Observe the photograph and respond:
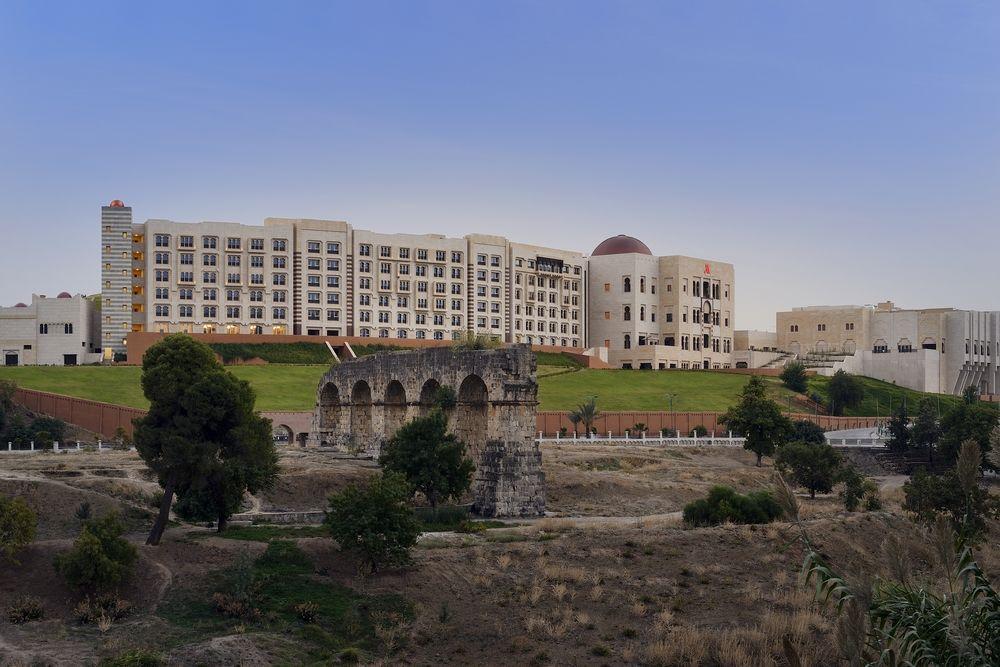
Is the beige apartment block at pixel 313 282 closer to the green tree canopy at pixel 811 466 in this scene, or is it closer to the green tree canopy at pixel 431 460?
the green tree canopy at pixel 811 466

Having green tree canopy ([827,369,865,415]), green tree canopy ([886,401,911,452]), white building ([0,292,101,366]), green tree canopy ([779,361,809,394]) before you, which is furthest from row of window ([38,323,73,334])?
green tree canopy ([886,401,911,452])

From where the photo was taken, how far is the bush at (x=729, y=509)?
36969 mm

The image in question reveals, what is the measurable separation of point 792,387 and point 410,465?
70.4 meters

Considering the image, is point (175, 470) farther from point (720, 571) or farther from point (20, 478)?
point (720, 571)

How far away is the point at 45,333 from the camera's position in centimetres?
10350

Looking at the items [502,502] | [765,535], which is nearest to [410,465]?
[502,502]

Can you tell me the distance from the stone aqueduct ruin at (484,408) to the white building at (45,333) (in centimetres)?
6138

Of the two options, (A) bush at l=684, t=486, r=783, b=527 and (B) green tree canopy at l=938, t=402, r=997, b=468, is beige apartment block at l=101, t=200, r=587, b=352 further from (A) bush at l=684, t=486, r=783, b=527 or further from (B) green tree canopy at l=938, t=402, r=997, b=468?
(A) bush at l=684, t=486, r=783, b=527

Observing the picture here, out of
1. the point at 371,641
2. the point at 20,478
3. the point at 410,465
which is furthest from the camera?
the point at 410,465

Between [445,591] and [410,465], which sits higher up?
A: [410,465]

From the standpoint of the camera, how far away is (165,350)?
3084 centimetres

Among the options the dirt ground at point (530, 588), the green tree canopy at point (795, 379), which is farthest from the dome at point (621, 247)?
the dirt ground at point (530, 588)

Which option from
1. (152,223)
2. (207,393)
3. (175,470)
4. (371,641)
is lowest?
(371,641)

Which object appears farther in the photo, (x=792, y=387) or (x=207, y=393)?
(x=792, y=387)
